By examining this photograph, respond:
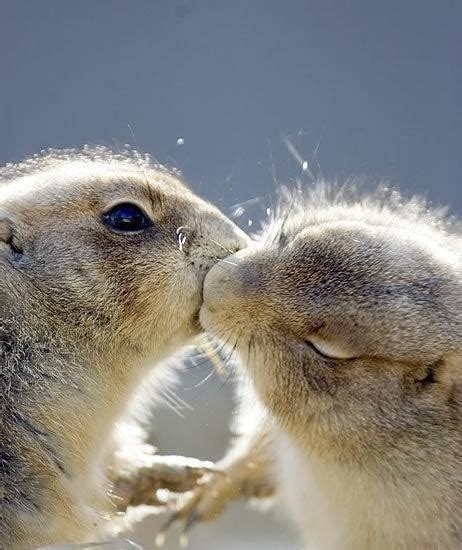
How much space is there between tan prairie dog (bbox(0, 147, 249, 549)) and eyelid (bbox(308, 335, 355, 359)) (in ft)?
1.50

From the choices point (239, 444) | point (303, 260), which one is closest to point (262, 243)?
point (303, 260)

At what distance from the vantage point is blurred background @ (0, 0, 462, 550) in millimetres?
5336

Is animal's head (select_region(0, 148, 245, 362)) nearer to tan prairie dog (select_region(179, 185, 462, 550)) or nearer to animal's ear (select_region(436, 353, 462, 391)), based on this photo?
tan prairie dog (select_region(179, 185, 462, 550))

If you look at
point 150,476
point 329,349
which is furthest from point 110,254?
point 150,476

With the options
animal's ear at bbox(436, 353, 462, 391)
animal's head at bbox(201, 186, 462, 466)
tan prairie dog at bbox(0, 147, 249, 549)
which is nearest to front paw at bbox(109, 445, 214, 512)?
tan prairie dog at bbox(0, 147, 249, 549)

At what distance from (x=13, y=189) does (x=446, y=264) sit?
1296 mm

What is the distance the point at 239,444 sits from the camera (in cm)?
336

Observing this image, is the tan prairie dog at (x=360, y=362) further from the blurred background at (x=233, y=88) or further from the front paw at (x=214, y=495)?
the blurred background at (x=233, y=88)

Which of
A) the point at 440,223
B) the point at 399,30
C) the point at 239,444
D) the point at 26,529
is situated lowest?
the point at 26,529

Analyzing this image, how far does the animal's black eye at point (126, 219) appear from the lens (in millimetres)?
2871

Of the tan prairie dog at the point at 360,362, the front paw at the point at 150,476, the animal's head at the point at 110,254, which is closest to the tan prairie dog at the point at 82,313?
the animal's head at the point at 110,254

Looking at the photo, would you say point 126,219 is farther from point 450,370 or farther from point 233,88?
point 233,88

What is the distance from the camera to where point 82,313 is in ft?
9.12

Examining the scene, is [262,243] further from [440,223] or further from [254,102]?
[254,102]
